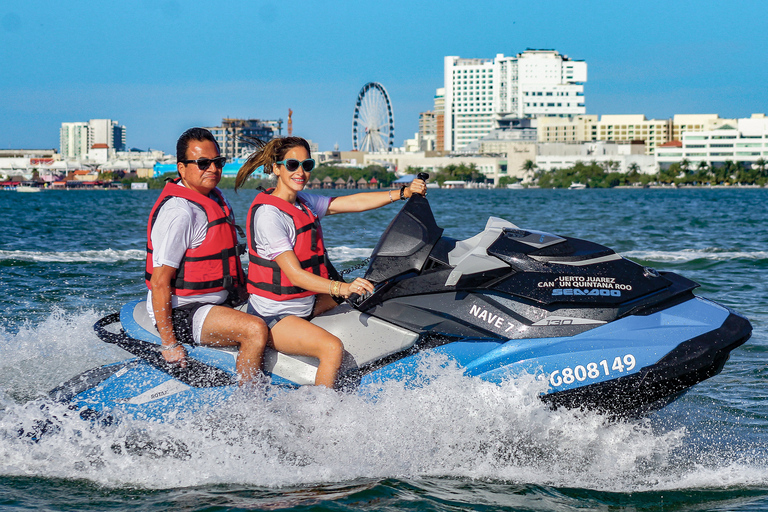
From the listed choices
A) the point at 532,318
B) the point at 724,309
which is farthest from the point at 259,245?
the point at 724,309

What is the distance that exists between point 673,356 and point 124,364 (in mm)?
2646

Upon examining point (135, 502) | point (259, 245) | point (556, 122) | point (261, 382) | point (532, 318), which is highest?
point (556, 122)

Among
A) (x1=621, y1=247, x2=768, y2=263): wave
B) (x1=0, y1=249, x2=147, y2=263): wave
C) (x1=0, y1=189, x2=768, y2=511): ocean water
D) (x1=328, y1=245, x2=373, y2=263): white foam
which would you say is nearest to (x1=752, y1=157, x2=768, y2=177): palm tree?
(x1=621, y1=247, x2=768, y2=263): wave

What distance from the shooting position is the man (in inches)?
141

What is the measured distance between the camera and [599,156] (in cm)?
13450

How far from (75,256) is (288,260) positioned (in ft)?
36.8

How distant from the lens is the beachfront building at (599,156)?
12950 cm

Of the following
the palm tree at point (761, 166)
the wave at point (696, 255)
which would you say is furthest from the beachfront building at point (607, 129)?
the wave at point (696, 255)

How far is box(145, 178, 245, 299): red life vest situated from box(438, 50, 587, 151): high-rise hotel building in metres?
155

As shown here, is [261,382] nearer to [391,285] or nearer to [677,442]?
[391,285]

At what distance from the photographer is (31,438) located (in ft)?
12.9

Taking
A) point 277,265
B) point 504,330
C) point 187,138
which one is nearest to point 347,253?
point 187,138

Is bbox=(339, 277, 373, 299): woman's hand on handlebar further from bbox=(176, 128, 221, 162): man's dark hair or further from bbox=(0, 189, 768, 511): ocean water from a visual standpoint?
bbox=(176, 128, 221, 162): man's dark hair

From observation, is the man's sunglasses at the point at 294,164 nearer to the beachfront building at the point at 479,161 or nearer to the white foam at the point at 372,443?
the white foam at the point at 372,443
